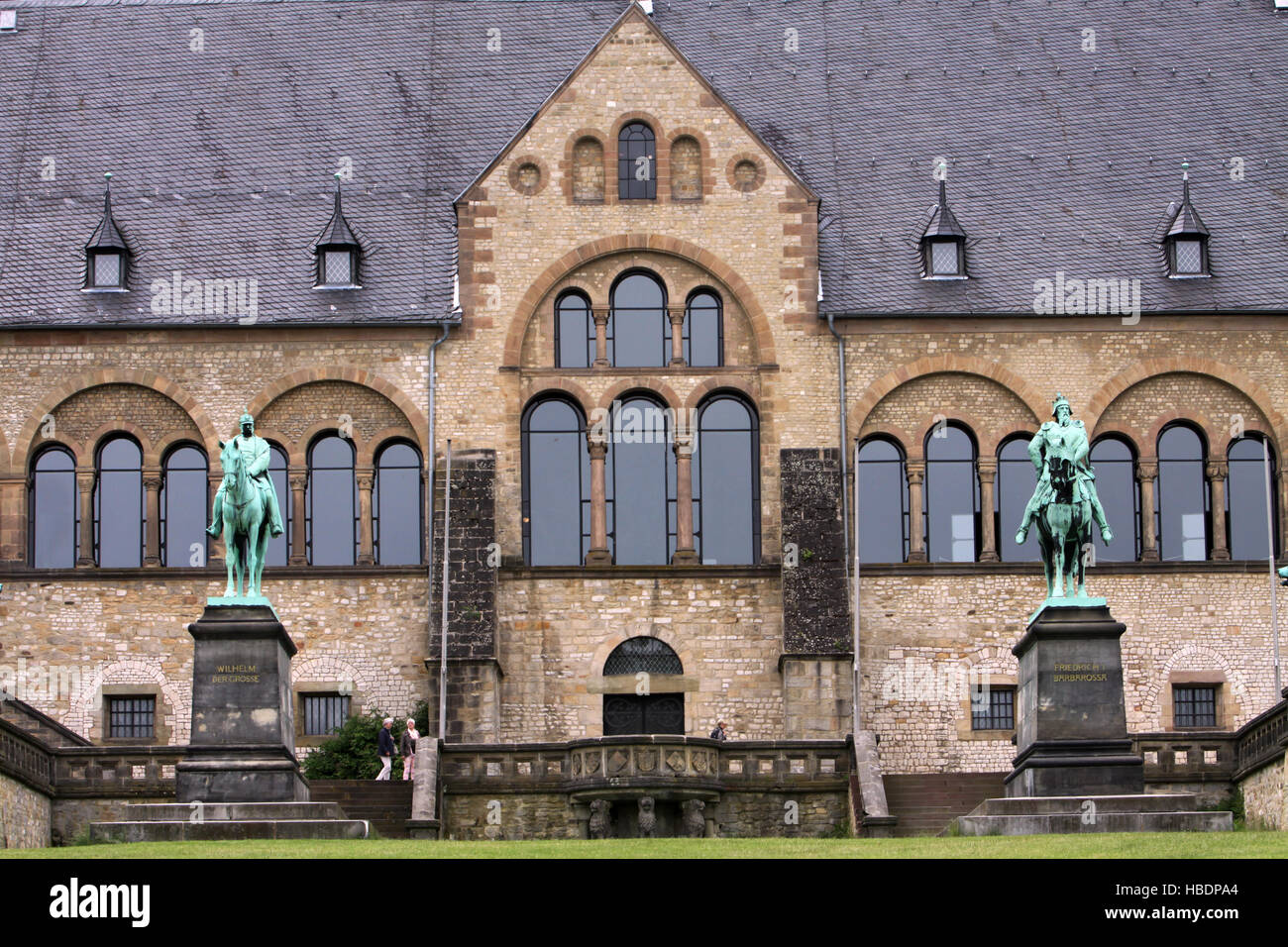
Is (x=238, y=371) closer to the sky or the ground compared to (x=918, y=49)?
closer to the ground

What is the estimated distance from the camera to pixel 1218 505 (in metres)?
56.6

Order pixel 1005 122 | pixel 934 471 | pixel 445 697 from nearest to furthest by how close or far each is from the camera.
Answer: pixel 445 697 < pixel 934 471 < pixel 1005 122

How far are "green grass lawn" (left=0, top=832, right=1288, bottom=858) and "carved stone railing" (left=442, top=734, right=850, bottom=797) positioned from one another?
29.8 ft

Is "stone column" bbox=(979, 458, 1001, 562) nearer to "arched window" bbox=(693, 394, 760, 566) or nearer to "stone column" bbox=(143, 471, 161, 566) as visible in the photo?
"arched window" bbox=(693, 394, 760, 566)

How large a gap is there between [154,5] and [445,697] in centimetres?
2132

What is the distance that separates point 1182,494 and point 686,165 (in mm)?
12539

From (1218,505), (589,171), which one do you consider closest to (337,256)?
(589,171)

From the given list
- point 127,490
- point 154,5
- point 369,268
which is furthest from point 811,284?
point 154,5

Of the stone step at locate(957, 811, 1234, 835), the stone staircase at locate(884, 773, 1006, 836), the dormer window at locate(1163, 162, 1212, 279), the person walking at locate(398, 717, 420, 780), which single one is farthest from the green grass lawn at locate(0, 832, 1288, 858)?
the dormer window at locate(1163, 162, 1212, 279)

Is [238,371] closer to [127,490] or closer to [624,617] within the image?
[127,490]

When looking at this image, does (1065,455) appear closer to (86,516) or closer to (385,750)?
(385,750)

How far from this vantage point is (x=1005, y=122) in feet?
204

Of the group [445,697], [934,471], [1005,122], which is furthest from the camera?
[1005,122]

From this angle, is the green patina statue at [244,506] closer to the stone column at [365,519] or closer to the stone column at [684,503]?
the stone column at [365,519]
